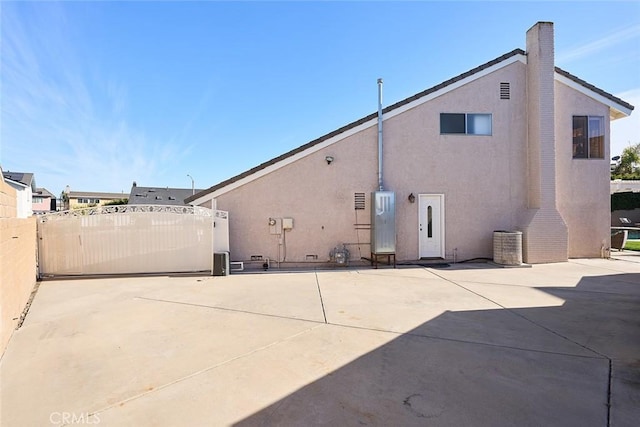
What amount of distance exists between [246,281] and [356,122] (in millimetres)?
6259

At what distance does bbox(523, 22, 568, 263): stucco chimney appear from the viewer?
34.7 feet

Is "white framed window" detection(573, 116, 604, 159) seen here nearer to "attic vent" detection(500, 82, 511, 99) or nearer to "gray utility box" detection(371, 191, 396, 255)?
"attic vent" detection(500, 82, 511, 99)

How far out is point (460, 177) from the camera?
11062 mm

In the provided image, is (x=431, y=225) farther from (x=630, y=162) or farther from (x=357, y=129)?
(x=630, y=162)

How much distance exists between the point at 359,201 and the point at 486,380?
7.74 metres

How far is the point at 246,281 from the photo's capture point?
846cm

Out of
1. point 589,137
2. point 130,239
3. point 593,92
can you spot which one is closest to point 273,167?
point 130,239

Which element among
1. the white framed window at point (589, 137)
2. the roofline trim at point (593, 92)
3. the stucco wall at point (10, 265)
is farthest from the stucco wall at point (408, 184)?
the stucco wall at point (10, 265)

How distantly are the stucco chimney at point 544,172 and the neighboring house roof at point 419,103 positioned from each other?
2.40ft

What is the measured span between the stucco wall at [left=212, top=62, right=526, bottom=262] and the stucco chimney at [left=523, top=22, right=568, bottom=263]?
0.54 metres

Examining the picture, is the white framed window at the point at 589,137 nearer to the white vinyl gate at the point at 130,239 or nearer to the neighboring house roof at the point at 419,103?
the neighboring house roof at the point at 419,103

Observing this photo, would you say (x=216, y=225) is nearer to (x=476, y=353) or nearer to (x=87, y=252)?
(x=87, y=252)

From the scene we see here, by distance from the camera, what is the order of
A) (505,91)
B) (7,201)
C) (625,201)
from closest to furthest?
1. (7,201)
2. (505,91)
3. (625,201)

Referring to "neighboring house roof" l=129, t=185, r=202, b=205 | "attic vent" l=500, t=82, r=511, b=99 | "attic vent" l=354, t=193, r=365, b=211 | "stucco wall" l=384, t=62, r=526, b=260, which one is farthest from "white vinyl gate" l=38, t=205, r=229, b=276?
"neighboring house roof" l=129, t=185, r=202, b=205
